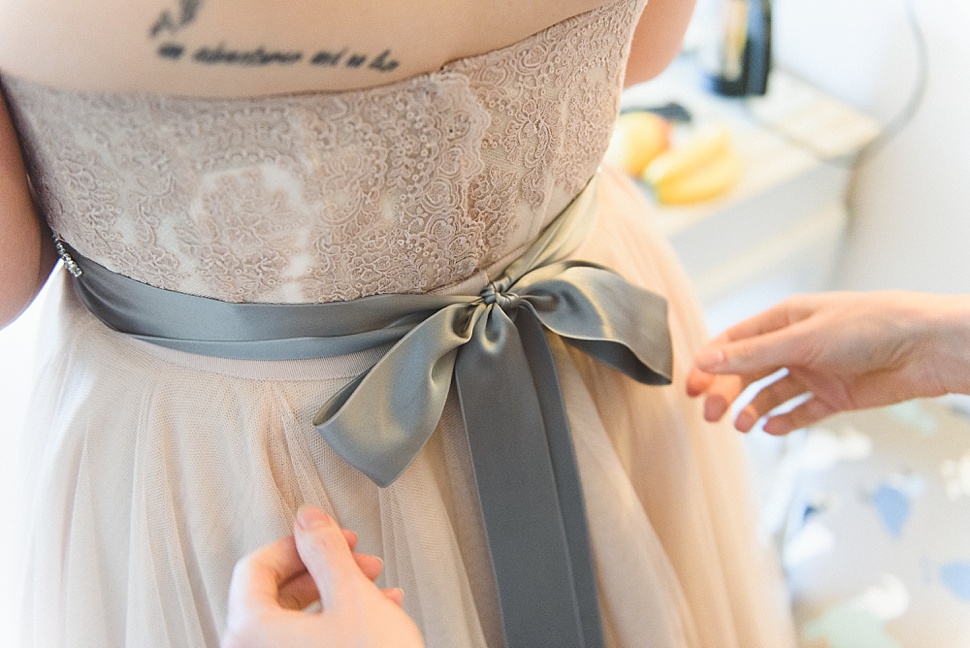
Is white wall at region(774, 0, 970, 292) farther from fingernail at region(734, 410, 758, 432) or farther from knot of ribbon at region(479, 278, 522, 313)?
knot of ribbon at region(479, 278, 522, 313)

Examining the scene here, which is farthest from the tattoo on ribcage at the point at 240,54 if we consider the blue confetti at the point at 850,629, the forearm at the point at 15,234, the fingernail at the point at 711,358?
the blue confetti at the point at 850,629

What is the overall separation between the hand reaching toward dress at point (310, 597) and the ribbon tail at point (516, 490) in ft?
0.41

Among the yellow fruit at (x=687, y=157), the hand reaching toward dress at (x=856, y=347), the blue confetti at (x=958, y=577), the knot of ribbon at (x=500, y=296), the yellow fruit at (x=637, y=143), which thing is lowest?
the blue confetti at (x=958, y=577)

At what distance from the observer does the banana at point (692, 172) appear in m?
1.39

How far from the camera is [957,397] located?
1477 mm

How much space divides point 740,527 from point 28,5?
2.42 ft

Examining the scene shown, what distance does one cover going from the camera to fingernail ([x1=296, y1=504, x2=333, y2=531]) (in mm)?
566

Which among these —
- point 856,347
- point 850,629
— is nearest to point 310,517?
point 856,347

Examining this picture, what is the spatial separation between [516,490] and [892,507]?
808mm

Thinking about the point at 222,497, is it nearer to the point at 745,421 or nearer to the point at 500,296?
the point at 500,296

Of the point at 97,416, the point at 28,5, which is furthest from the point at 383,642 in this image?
the point at 28,5

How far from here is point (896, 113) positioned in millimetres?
1527

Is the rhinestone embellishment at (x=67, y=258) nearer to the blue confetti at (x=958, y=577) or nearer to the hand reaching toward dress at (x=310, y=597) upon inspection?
the hand reaching toward dress at (x=310, y=597)

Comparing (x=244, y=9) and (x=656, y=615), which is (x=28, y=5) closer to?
(x=244, y=9)
